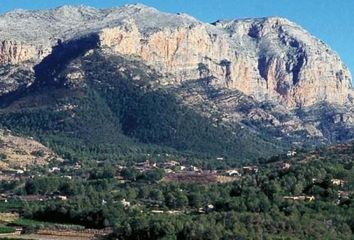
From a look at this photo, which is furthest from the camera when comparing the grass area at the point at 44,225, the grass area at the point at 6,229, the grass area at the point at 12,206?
the grass area at the point at 12,206

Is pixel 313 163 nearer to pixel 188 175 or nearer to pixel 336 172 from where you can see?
pixel 336 172

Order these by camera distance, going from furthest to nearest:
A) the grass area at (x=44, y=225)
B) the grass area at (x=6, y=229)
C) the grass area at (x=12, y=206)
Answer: the grass area at (x=12, y=206)
the grass area at (x=44, y=225)
the grass area at (x=6, y=229)

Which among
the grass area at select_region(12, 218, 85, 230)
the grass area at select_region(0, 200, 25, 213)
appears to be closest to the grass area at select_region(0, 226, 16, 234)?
the grass area at select_region(12, 218, 85, 230)

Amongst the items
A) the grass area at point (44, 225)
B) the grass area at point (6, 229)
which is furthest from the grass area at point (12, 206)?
the grass area at point (6, 229)

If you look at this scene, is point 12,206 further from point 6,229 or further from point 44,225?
point 6,229

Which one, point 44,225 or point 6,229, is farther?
point 44,225

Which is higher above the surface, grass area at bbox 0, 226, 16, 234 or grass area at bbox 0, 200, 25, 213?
grass area at bbox 0, 200, 25, 213

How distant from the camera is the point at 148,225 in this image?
320ft

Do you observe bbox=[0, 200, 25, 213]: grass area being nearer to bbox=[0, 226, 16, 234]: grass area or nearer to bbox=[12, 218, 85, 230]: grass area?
bbox=[12, 218, 85, 230]: grass area

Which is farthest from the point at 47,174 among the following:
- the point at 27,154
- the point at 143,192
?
the point at 143,192

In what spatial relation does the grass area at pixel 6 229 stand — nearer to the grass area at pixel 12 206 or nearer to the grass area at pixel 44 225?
the grass area at pixel 44 225

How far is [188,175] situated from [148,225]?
70.2 metres

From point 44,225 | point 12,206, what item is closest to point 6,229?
point 44,225

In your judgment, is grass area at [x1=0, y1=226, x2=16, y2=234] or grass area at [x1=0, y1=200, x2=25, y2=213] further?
grass area at [x1=0, y1=200, x2=25, y2=213]
